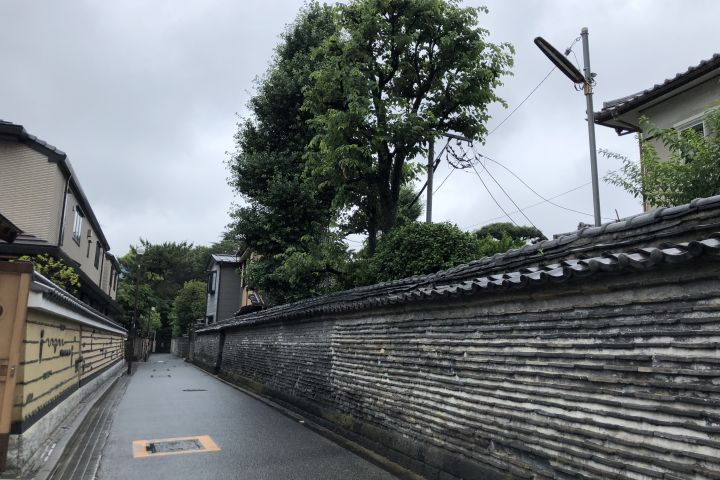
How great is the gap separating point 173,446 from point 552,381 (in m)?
6.75

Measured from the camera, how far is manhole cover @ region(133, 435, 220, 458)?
326 inches

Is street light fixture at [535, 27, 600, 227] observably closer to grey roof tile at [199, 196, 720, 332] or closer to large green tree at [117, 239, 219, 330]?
grey roof tile at [199, 196, 720, 332]

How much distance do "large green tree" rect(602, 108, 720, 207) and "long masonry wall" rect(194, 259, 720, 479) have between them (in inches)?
137

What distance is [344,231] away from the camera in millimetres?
17828

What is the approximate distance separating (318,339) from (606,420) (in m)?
8.26

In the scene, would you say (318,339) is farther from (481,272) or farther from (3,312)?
(3,312)

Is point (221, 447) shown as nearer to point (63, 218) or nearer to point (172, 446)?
point (172, 446)

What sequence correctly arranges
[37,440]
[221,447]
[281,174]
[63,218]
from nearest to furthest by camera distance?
[37,440] → [221,447] → [63,218] → [281,174]

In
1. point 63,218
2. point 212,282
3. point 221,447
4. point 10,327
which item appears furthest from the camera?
point 212,282

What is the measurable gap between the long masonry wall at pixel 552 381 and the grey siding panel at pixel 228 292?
117ft

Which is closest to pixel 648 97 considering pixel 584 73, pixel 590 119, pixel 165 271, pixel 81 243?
pixel 584 73

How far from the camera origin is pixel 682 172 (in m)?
7.04

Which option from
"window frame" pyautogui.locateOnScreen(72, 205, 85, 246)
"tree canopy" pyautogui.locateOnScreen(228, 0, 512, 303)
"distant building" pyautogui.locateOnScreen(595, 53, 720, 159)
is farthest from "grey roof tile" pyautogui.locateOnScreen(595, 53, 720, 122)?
"window frame" pyautogui.locateOnScreen(72, 205, 85, 246)

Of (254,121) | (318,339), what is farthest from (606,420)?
(254,121)
